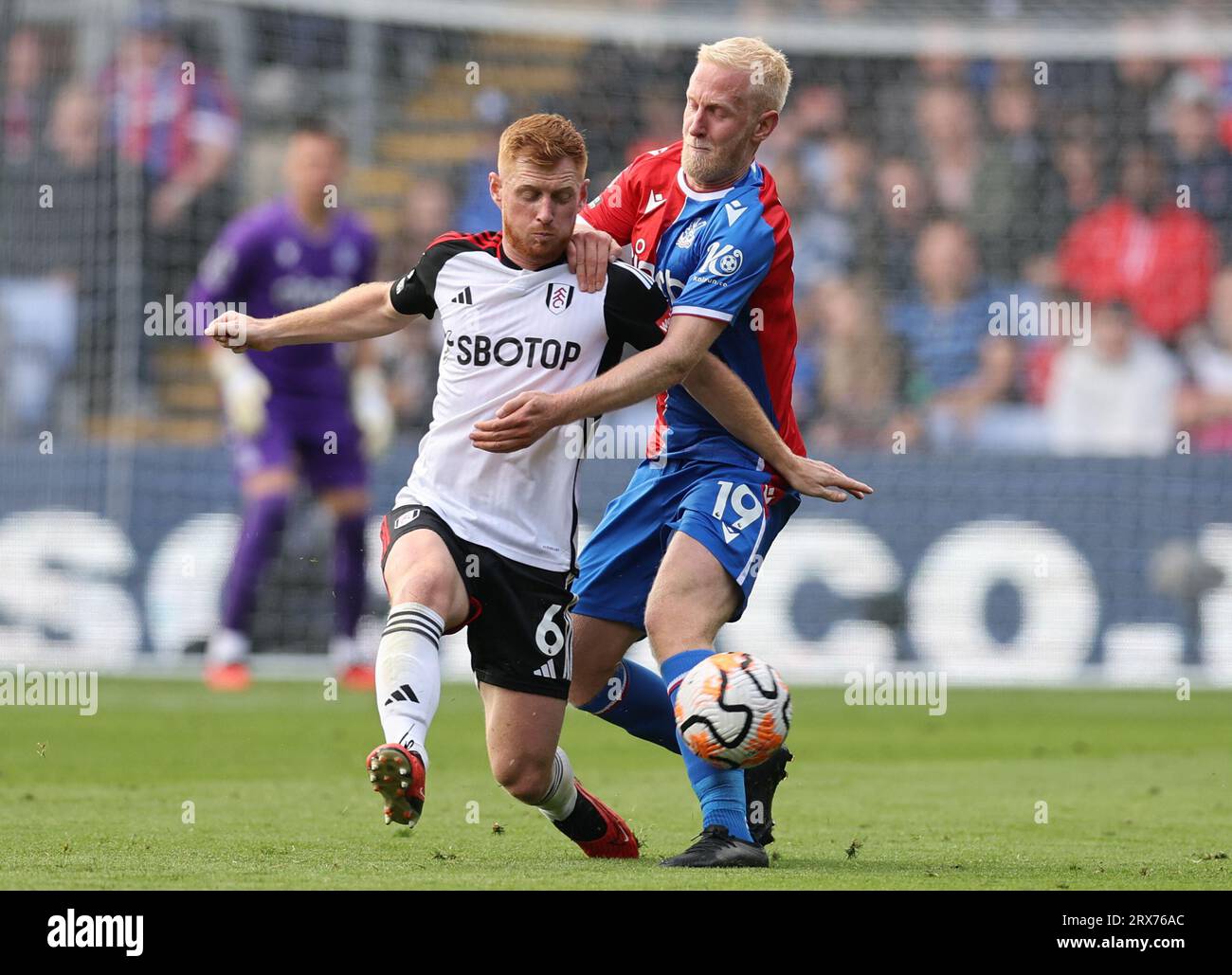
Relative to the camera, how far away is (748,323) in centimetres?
601

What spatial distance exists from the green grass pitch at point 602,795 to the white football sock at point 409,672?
1.37 feet

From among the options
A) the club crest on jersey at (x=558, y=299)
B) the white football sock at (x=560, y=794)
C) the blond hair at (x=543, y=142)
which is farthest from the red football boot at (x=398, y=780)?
the blond hair at (x=543, y=142)

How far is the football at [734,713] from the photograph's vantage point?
5312 millimetres

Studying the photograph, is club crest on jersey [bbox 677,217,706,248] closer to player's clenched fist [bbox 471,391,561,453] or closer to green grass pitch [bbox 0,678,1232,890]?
player's clenched fist [bbox 471,391,561,453]

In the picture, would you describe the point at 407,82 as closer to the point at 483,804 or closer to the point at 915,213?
the point at 915,213

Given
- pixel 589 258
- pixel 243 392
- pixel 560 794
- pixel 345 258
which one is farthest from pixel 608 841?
pixel 345 258

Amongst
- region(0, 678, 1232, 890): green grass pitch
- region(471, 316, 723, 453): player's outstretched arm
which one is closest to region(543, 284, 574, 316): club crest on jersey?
region(471, 316, 723, 453): player's outstretched arm

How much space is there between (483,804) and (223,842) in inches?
66.4

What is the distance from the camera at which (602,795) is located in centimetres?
788

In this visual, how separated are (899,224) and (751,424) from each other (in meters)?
9.93

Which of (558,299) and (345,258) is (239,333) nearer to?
(558,299)

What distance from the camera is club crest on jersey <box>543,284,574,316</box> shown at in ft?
18.5

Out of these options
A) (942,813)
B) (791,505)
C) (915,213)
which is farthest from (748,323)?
(915,213)

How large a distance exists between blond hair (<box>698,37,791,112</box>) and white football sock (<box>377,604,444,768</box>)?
1.87 meters
